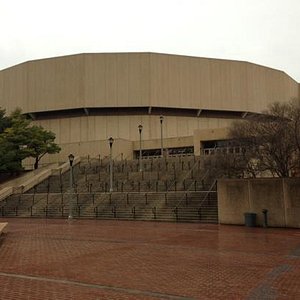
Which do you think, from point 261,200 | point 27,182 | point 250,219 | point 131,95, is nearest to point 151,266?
point 250,219

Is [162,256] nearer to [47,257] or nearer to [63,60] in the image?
[47,257]

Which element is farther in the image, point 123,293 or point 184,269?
point 184,269

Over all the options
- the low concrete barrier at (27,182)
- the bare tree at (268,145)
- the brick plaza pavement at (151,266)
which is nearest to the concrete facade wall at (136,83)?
the low concrete barrier at (27,182)

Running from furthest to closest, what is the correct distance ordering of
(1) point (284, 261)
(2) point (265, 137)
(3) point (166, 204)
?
(3) point (166, 204), (2) point (265, 137), (1) point (284, 261)

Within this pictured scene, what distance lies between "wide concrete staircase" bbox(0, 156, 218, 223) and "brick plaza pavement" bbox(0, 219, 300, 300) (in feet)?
33.6

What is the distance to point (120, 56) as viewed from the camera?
69.6 metres

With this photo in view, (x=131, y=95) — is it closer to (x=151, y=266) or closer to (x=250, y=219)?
(x=250, y=219)

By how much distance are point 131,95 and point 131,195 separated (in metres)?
37.2

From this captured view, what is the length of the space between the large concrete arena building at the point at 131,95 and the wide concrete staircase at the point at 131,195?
20496 millimetres

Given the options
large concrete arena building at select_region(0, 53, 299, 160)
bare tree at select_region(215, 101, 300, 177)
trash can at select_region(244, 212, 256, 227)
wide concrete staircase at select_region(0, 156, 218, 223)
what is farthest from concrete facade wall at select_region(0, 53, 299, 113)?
trash can at select_region(244, 212, 256, 227)

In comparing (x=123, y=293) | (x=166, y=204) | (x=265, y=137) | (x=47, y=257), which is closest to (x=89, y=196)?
(x=166, y=204)

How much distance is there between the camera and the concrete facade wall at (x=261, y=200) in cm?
2275

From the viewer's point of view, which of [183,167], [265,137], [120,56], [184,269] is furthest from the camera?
[120,56]

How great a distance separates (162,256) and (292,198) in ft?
39.1
